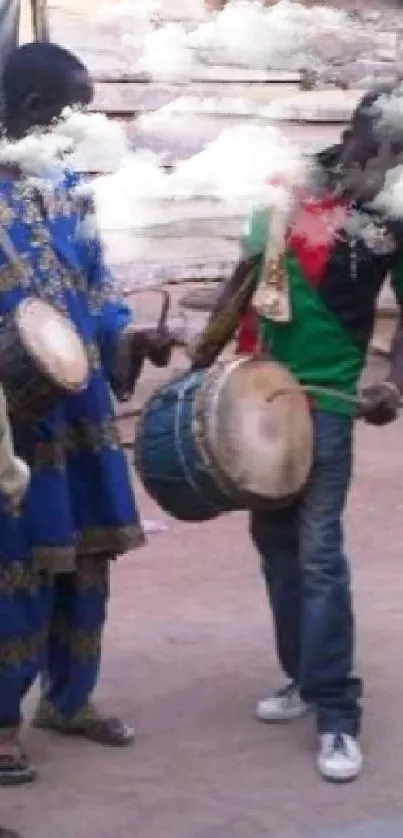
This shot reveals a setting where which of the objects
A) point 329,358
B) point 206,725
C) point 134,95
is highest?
point 329,358

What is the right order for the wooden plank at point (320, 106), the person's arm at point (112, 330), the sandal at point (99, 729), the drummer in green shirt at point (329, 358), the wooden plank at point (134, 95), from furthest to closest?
the wooden plank at point (134, 95)
the wooden plank at point (320, 106)
the sandal at point (99, 729)
the person's arm at point (112, 330)
the drummer in green shirt at point (329, 358)

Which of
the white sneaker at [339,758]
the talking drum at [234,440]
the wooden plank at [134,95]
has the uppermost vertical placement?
the talking drum at [234,440]

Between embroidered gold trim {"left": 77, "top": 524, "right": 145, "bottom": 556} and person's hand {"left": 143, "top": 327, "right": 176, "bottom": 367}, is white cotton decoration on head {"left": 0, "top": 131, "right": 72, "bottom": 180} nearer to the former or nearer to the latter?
person's hand {"left": 143, "top": 327, "right": 176, "bottom": 367}

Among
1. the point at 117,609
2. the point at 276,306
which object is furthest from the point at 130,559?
the point at 276,306

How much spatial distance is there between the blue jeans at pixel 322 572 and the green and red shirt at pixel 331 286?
112 mm

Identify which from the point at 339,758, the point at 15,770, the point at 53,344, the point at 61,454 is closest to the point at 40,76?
the point at 53,344

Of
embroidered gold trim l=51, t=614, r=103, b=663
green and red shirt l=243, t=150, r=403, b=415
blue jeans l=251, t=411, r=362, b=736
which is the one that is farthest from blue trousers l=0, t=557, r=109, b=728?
green and red shirt l=243, t=150, r=403, b=415

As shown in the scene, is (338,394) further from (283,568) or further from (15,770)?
(15,770)

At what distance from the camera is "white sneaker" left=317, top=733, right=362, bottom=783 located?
14.2 ft

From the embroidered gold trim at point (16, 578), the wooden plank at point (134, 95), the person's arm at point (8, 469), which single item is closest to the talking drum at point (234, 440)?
the embroidered gold trim at point (16, 578)

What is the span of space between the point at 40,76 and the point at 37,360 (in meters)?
0.61

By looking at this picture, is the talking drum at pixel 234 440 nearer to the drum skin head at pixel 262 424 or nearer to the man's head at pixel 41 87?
the drum skin head at pixel 262 424

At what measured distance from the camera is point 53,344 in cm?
388

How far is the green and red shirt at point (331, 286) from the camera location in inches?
163
